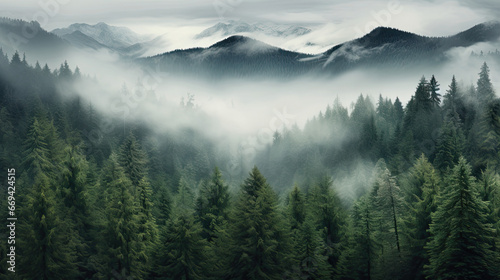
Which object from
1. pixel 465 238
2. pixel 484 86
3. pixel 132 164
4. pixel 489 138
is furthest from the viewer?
pixel 484 86

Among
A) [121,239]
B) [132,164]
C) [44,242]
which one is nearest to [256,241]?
[121,239]

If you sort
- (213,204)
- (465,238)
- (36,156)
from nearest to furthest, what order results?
(465,238) < (213,204) < (36,156)

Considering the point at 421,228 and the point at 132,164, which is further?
the point at 132,164

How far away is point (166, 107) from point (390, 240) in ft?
366

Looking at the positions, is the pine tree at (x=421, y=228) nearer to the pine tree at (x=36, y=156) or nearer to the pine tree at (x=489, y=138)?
the pine tree at (x=489, y=138)

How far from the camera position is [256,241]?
115 ft

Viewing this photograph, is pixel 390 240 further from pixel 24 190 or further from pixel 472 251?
pixel 24 190

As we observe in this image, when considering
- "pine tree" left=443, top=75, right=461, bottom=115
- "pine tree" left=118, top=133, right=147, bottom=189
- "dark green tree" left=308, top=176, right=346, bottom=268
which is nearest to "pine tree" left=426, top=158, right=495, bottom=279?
"dark green tree" left=308, top=176, right=346, bottom=268

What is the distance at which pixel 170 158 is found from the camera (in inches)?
4690

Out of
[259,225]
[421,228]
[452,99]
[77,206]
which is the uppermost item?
[452,99]

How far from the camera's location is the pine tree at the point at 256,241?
34.8 metres

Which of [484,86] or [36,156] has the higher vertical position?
[484,86]

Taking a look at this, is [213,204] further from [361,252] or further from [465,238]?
[465,238]

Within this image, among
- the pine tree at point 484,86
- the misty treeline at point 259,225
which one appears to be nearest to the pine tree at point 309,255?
the misty treeline at point 259,225
